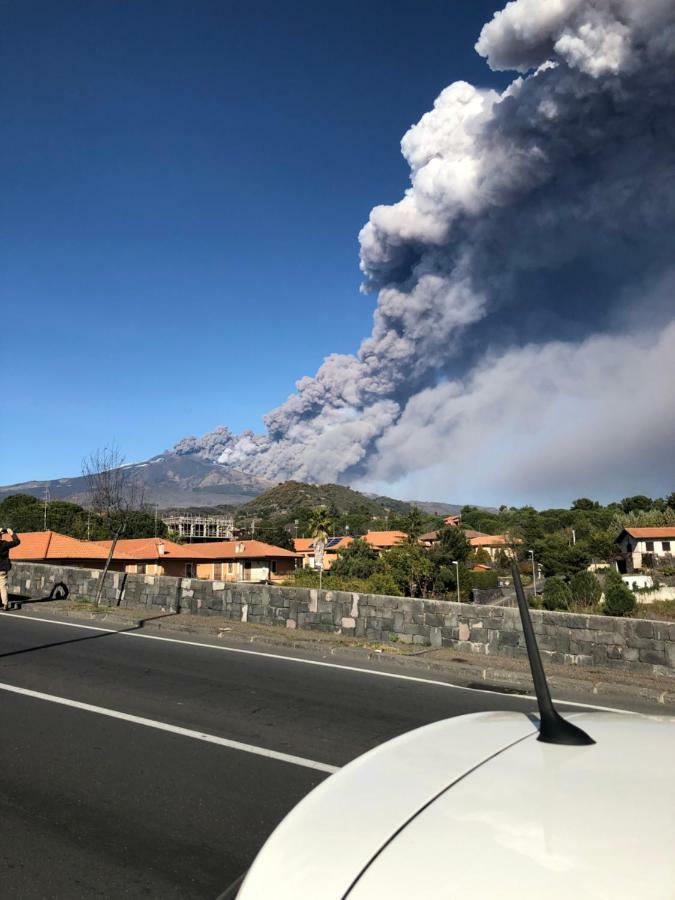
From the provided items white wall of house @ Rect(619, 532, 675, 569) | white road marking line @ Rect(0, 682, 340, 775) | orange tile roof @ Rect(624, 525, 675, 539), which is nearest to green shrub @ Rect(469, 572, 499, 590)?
white wall of house @ Rect(619, 532, 675, 569)

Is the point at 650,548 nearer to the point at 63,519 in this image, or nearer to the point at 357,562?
the point at 357,562

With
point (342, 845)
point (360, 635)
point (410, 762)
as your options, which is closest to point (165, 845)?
point (410, 762)

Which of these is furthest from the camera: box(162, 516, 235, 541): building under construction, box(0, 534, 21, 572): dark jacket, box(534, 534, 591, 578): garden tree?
box(162, 516, 235, 541): building under construction

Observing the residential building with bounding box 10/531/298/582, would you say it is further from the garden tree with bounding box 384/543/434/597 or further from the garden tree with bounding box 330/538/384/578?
the garden tree with bounding box 384/543/434/597

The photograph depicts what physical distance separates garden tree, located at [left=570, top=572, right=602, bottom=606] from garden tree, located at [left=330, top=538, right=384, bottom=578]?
16.2 meters

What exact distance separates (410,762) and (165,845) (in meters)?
2.32

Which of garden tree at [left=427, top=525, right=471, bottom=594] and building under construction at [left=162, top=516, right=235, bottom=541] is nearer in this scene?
garden tree at [left=427, top=525, right=471, bottom=594]

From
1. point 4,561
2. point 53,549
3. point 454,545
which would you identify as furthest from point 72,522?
point 4,561

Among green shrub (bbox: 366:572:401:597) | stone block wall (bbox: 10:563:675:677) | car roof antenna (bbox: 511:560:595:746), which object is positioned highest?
car roof antenna (bbox: 511:560:595:746)

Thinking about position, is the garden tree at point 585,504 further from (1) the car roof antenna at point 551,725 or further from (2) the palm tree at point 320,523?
(1) the car roof antenna at point 551,725

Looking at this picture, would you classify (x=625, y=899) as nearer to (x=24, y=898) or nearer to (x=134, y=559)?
(x=24, y=898)

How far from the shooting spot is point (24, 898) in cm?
305

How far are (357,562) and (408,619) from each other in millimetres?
44340

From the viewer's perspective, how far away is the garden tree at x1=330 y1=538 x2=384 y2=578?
54.2 metres
